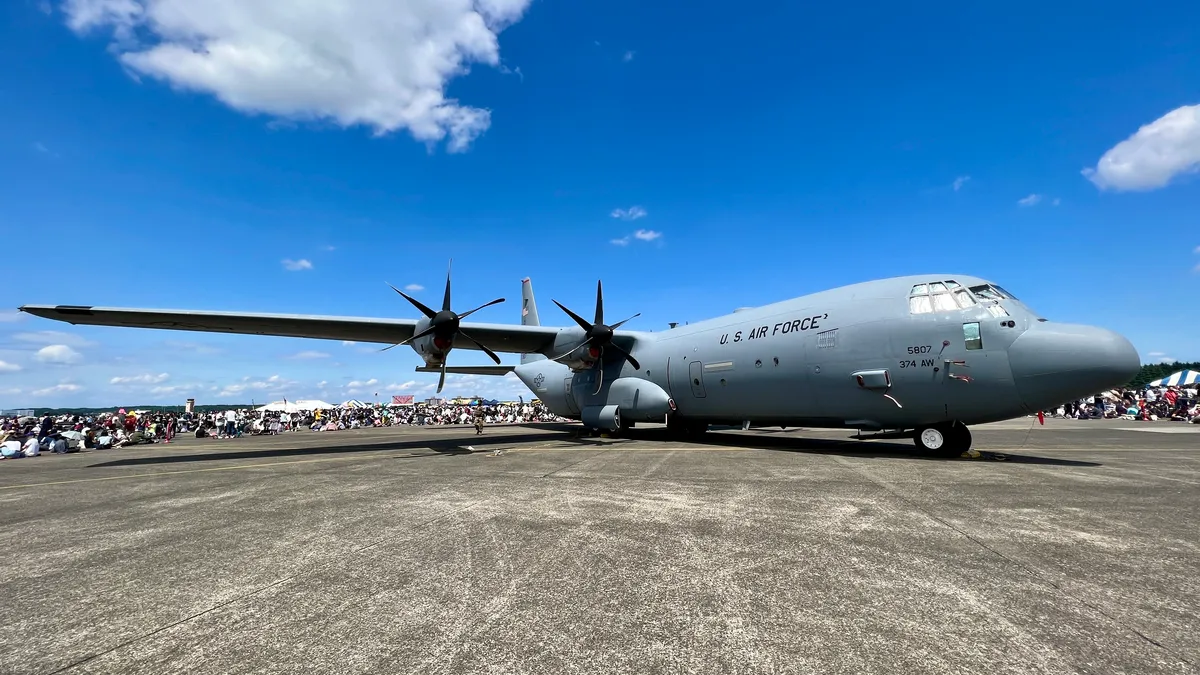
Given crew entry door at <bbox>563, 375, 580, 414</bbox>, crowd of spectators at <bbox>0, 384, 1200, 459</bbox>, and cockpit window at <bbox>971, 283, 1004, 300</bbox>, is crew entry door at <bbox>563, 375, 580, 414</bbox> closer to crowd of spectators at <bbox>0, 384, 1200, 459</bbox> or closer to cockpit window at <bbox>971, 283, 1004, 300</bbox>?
crowd of spectators at <bbox>0, 384, 1200, 459</bbox>

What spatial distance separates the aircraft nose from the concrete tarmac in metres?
2.21

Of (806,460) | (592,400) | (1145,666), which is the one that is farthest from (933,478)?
(592,400)

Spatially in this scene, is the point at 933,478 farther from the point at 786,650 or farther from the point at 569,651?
the point at 569,651

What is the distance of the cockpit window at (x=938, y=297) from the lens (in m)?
10.8

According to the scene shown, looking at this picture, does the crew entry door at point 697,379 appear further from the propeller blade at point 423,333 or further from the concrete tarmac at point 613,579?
the concrete tarmac at point 613,579

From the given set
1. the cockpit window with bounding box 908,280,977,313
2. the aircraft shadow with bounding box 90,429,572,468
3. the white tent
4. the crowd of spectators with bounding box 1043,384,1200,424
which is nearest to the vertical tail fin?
the aircraft shadow with bounding box 90,429,572,468

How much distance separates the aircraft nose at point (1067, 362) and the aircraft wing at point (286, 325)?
13.5 metres

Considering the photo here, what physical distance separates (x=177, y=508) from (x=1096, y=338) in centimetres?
1484

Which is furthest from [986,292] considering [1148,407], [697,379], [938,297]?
[1148,407]

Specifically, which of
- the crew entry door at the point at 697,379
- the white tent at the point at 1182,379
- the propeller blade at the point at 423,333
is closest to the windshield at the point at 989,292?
the crew entry door at the point at 697,379

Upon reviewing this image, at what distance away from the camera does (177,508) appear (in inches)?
263

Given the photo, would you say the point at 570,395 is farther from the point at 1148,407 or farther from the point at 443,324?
the point at 1148,407

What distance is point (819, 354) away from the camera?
12531mm

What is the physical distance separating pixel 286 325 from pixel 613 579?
16.1m
